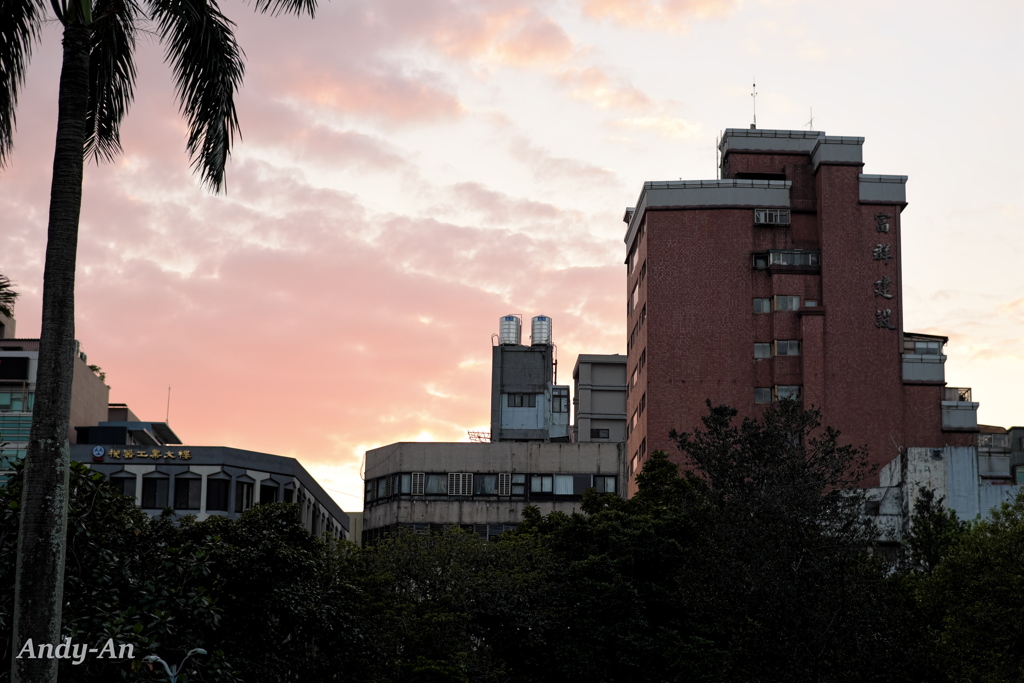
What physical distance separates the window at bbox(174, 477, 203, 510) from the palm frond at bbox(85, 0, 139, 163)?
52.7 metres

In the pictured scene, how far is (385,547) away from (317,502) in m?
37.2

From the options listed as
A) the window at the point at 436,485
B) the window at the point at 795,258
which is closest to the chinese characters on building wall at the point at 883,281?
the window at the point at 795,258

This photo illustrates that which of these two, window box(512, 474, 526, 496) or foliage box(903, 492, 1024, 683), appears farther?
window box(512, 474, 526, 496)

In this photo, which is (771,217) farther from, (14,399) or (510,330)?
(14,399)

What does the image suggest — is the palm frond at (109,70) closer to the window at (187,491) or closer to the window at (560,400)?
the window at (187,491)

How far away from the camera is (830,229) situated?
8919cm

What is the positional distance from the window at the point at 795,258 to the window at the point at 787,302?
2478 mm

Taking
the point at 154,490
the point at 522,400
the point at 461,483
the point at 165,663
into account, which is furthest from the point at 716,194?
the point at 165,663

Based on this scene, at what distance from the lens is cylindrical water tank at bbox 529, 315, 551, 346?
102000 millimetres

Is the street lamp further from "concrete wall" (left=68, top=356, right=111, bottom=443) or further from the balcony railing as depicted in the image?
the balcony railing

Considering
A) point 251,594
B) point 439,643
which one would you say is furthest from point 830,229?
point 251,594

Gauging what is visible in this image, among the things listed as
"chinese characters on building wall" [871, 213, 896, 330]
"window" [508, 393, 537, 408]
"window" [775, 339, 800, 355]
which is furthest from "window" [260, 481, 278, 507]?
"chinese characters on building wall" [871, 213, 896, 330]

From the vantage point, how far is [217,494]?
235ft

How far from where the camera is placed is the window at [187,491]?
2808 inches
